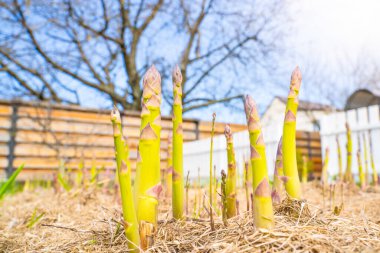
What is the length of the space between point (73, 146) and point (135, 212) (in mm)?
7679

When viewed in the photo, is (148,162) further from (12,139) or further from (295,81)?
(12,139)

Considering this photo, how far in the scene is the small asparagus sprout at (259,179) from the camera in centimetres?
77

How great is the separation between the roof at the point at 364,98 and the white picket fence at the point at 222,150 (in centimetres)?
471

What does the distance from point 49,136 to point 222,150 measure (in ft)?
13.9

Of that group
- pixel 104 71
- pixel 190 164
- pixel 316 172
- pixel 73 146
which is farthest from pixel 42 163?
pixel 316 172

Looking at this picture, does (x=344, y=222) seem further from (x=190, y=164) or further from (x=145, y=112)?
(x=190, y=164)

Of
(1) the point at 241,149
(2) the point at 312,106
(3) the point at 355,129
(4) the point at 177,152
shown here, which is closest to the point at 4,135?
(1) the point at 241,149

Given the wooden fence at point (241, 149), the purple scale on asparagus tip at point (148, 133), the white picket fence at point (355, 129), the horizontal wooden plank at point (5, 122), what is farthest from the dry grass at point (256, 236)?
the horizontal wooden plank at point (5, 122)

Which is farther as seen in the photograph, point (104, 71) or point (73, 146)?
point (104, 71)

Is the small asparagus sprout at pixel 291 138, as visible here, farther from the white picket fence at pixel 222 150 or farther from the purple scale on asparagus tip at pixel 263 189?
the white picket fence at pixel 222 150

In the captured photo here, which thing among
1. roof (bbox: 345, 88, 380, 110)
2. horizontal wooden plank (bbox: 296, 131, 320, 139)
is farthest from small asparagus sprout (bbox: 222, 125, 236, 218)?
roof (bbox: 345, 88, 380, 110)

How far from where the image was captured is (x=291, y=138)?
93cm

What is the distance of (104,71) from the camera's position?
11039 millimetres

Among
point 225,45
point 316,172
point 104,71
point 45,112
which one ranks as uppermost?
point 225,45
